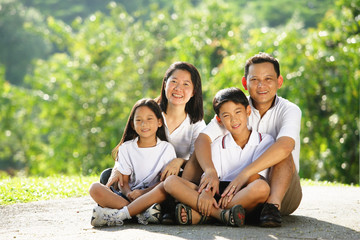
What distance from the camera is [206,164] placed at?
3535 millimetres

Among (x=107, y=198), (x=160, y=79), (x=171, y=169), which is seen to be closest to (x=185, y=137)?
(x=171, y=169)

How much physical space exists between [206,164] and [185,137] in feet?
2.38

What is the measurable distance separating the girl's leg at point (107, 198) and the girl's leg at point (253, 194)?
81 centimetres

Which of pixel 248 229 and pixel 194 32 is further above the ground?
pixel 194 32

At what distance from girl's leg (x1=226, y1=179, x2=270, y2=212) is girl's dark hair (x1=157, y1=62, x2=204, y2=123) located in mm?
1075

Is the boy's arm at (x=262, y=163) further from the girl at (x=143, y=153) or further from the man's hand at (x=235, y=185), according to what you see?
the girl at (x=143, y=153)

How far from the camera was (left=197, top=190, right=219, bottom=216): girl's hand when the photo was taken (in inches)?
131

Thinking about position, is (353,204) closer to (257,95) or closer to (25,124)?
(257,95)

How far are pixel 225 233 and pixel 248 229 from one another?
0.22m

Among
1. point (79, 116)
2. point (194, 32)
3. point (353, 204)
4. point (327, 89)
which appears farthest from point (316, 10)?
point (353, 204)

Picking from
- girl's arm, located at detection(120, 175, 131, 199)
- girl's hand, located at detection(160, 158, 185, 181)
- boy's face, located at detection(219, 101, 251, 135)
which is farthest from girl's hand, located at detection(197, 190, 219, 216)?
girl's arm, located at detection(120, 175, 131, 199)

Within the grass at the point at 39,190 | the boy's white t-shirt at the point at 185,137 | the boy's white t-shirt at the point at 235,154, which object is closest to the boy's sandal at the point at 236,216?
the boy's white t-shirt at the point at 235,154

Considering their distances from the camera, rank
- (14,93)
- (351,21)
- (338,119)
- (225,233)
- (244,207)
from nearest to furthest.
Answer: (225,233)
(244,207)
(338,119)
(351,21)
(14,93)

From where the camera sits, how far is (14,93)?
51.8 ft
